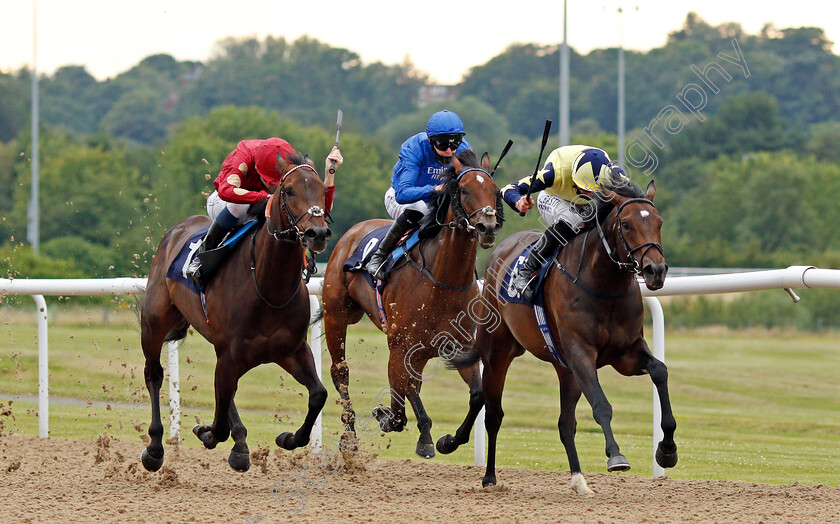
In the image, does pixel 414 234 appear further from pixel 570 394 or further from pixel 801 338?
pixel 801 338

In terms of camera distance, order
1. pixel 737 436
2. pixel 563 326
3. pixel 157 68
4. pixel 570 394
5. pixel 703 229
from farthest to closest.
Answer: pixel 157 68
pixel 703 229
pixel 737 436
pixel 570 394
pixel 563 326

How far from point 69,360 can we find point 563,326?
34.4 ft

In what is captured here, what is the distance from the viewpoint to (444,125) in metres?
6.40

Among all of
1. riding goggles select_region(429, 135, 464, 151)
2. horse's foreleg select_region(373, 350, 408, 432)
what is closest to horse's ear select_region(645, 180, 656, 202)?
riding goggles select_region(429, 135, 464, 151)

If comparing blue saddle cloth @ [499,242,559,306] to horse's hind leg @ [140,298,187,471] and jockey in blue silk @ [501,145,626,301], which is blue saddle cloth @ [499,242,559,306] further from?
horse's hind leg @ [140,298,187,471]

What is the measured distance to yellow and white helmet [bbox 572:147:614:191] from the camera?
19.0 ft

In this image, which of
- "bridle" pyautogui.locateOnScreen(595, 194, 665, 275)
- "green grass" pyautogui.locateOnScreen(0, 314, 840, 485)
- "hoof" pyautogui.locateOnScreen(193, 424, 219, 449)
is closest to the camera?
"bridle" pyautogui.locateOnScreen(595, 194, 665, 275)

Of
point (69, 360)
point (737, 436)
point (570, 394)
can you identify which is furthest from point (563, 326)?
point (69, 360)

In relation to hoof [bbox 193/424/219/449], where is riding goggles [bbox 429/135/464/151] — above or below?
above

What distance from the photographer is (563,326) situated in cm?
552

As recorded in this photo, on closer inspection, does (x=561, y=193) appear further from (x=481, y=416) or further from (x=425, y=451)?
(x=425, y=451)

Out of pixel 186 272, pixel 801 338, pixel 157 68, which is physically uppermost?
pixel 157 68

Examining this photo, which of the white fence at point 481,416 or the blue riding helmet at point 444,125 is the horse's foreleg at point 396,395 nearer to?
the white fence at point 481,416

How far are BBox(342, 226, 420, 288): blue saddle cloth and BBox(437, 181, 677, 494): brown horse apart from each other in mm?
770
